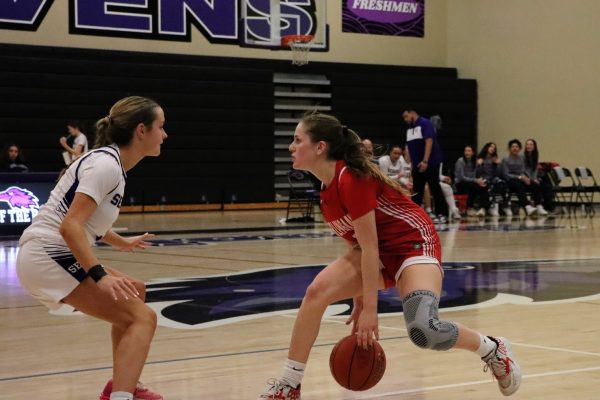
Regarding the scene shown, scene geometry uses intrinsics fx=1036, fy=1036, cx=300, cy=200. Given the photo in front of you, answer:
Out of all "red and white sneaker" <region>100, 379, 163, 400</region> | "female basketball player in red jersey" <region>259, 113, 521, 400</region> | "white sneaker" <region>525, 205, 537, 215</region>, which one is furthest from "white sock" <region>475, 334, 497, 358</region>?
"white sneaker" <region>525, 205, 537, 215</region>

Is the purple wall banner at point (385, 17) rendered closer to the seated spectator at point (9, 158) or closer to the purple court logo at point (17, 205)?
the seated spectator at point (9, 158)

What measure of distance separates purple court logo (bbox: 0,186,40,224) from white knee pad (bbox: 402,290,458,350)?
11098 millimetres

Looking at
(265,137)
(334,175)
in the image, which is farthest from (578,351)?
(265,137)

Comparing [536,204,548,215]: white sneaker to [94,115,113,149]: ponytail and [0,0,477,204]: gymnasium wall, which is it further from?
[94,115,113,149]: ponytail

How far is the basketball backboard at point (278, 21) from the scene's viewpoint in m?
20.1

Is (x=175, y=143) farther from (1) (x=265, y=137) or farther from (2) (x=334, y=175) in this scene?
(2) (x=334, y=175)

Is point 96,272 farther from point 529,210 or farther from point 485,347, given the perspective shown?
point 529,210

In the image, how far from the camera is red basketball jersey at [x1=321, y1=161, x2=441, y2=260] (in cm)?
420

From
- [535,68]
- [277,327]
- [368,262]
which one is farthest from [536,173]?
[368,262]

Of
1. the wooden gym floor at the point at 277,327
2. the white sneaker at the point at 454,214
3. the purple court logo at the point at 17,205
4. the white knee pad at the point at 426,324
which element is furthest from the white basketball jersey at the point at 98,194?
the white sneaker at the point at 454,214

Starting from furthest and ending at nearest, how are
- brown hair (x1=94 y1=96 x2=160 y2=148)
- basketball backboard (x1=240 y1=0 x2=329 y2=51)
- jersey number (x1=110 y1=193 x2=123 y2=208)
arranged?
1. basketball backboard (x1=240 y1=0 x2=329 y2=51)
2. brown hair (x1=94 y1=96 x2=160 y2=148)
3. jersey number (x1=110 y1=193 x2=123 y2=208)

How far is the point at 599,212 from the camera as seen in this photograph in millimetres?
21422

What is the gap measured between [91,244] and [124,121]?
50cm

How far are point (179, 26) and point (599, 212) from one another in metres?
9.67
